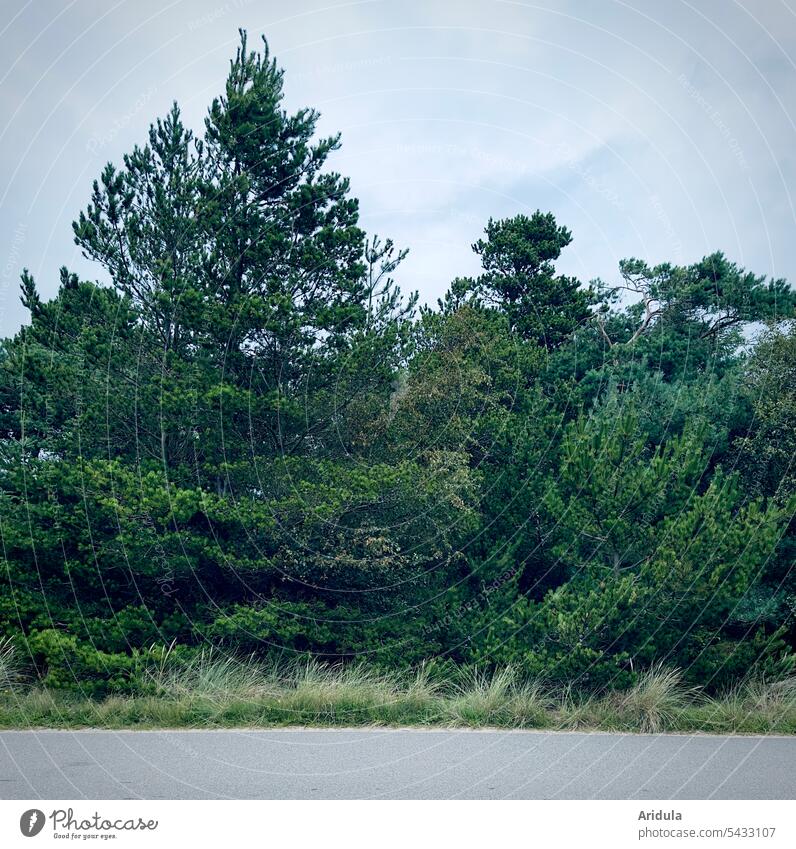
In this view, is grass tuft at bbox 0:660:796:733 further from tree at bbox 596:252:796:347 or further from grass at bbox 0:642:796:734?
tree at bbox 596:252:796:347

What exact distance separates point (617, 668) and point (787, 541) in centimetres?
518

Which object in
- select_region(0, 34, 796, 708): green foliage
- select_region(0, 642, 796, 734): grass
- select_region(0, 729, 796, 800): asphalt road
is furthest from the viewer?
select_region(0, 34, 796, 708): green foliage

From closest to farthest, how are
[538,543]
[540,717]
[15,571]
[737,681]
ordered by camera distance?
[540,717] → [737,681] → [15,571] → [538,543]

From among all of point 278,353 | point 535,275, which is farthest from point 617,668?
point 535,275

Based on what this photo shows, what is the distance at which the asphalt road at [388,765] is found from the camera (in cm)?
662

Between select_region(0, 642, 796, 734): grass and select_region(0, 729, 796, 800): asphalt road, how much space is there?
637 mm

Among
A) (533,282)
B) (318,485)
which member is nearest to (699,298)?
(533,282)

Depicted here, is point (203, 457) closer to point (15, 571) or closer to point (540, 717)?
point (15, 571)

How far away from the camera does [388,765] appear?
25.1 ft

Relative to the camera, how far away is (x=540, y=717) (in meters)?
10.4

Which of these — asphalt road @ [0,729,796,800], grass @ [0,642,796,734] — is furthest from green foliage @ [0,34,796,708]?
asphalt road @ [0,729,796,800]

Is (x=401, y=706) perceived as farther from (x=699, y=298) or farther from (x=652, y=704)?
(x=699, y=298)

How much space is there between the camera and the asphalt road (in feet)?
21.7

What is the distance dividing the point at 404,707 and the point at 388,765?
3239mm
